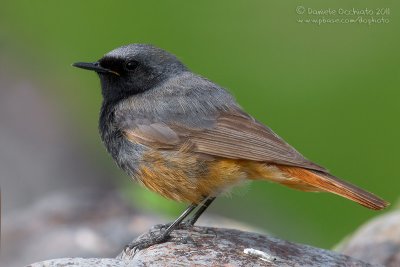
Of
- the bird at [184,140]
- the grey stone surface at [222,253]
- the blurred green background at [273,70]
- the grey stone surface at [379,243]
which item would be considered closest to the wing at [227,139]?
the bird at [184,140]

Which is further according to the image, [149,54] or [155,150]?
[149,54]

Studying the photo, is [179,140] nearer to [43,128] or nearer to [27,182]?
[27,182]

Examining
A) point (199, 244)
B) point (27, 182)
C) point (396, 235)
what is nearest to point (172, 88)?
point (199, 244)

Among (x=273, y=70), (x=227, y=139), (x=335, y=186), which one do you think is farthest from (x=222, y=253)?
(x=273, y=70)

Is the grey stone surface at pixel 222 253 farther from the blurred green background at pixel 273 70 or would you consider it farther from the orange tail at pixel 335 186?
the blurred green background at pixel 273 70

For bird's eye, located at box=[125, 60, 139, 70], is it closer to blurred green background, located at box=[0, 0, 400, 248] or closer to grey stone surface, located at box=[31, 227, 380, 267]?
grey stone surface, located at box=[31, 227, 380, 267]

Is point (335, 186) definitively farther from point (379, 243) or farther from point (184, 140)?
point (379, 243)

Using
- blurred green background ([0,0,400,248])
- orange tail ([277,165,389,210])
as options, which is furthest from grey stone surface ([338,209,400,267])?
blurred green background ([0,0,400,248])
